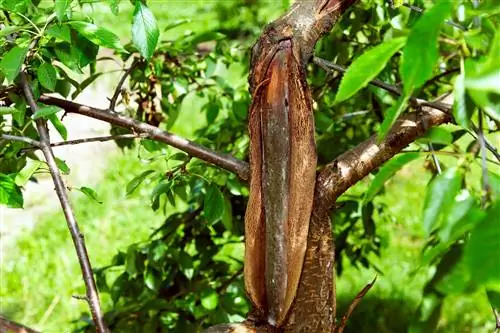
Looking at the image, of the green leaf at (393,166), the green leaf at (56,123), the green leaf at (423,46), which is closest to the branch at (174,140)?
the green leaf at (56,123)

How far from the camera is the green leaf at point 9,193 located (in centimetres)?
111

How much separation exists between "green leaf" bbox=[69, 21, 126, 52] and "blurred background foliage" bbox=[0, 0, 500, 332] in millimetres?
25

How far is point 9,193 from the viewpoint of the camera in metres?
1.12

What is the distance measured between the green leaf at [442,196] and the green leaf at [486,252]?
7 cm

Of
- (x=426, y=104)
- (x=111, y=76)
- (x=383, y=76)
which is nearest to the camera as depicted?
(x=426, y=104)

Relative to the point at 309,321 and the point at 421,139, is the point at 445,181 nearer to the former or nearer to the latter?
the point at 421,139

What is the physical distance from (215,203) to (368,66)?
0.81 metres

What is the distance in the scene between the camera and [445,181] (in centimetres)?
73

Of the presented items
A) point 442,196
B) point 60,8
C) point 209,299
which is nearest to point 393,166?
point 442,196

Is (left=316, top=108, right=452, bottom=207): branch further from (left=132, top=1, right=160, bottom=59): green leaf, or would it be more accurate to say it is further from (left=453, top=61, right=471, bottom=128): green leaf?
(left=453, top=61, right=471, bottom=128): green leaf

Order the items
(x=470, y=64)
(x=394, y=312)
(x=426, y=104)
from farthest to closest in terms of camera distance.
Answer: (x=394, y=312)
(x=426, y=104)
(x=470, y=64)

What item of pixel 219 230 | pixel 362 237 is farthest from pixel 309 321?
pixel 362 237

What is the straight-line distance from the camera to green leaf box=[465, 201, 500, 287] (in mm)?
622

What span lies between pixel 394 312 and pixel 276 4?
289 cm
